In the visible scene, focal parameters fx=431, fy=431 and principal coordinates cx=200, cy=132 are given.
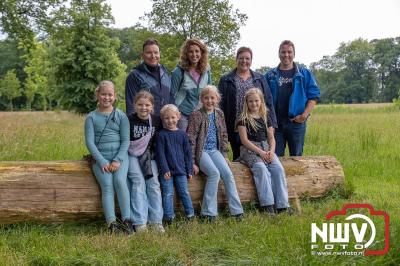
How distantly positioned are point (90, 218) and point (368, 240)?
126 inches

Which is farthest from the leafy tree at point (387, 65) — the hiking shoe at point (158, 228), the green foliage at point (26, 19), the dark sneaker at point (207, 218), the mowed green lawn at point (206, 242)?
the hiking shoe at point (158, 228)

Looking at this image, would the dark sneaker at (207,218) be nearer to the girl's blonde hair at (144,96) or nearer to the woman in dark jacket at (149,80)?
the woman in dark jacket at (149,80)

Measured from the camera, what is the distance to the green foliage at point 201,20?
2119 cm

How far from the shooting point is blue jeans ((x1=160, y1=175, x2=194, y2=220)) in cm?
526

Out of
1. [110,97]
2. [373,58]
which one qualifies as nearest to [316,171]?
[110,97]

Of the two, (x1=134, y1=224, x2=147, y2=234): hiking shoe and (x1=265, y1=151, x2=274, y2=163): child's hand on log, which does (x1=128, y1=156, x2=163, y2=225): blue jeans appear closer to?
(x1=134, y1=224, x2=147, y2=234): hiking shoe

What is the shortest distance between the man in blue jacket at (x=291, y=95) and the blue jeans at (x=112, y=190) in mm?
2686

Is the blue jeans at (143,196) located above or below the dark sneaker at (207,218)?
above

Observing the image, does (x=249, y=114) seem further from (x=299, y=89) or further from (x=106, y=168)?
(x=106, y=168)

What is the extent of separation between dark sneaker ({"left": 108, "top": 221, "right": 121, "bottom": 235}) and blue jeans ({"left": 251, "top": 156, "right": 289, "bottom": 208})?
1908 millimetres

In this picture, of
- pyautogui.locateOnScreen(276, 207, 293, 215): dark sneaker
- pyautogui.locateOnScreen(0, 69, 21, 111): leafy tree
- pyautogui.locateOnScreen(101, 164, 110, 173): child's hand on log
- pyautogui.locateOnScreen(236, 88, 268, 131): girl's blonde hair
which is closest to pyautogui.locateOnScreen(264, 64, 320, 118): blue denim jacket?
pyautogui.locateOnScreen(236, 88, 268, 131): girl's blonde hair

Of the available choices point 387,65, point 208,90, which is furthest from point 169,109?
point 387,65

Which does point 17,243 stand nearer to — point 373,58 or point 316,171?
point 316,171

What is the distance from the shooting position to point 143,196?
514 centimetres
